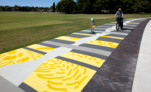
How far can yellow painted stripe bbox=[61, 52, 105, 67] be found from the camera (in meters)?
4.38

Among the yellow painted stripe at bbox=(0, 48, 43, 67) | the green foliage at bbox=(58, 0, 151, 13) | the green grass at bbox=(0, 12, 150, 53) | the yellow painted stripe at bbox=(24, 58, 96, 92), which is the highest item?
the green foliage at bbox=(58, 0, 151, 13)

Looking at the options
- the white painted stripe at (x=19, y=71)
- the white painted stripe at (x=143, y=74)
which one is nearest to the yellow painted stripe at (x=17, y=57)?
the white painted stripe at (x=19, y=71)

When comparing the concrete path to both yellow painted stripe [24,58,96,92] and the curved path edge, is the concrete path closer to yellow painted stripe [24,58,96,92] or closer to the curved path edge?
yellow painted stripe [24,58,96,92]

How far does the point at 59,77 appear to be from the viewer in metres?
3.60

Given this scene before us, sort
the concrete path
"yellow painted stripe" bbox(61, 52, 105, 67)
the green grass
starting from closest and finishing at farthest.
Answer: the concrete path < "yellow painted stripe" bbox(61, 52, 105, 67) < the green grass

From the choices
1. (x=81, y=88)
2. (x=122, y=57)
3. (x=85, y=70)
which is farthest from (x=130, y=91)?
(x=122, y=57)

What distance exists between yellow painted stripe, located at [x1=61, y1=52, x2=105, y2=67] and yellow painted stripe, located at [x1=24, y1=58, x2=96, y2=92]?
485mm

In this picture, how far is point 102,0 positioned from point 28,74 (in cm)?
6983

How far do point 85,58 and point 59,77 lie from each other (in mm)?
1612

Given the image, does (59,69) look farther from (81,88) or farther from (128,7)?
(128,7)

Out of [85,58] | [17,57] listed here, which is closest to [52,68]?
[85,58]

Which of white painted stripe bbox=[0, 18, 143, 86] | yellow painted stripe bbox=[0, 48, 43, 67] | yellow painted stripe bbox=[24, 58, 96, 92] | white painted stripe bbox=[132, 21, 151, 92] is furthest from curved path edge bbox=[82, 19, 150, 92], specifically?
yellow painted stripe bbox=[0, 48, 43, 67]

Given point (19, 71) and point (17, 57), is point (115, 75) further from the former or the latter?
point (17, 57)

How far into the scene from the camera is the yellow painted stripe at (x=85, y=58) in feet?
14.4
